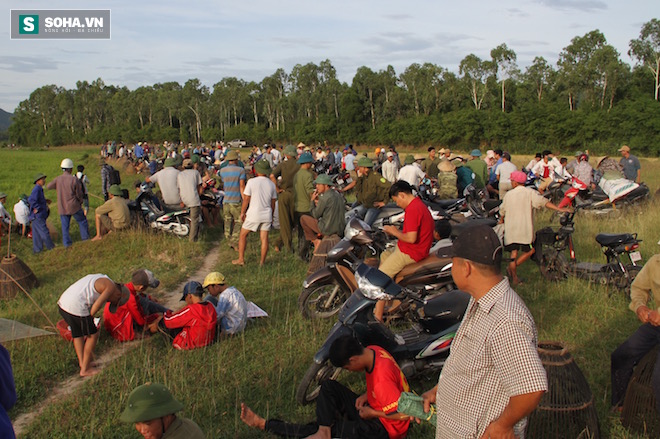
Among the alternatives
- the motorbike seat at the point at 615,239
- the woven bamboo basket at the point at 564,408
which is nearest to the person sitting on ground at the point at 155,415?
the woven bamboo basket at the point at 564,408

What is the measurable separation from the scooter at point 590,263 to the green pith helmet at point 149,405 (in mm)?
5376

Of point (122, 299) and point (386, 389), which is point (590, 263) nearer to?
point (386, 389)

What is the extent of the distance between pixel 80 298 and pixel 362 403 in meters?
2.87

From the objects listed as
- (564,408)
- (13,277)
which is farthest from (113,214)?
(564,408)

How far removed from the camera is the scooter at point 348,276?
5.77 m

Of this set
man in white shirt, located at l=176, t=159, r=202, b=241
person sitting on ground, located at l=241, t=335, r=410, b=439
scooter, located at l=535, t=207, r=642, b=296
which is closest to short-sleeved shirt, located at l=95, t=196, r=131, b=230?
man in white shirt, located at l=176, t=159, r=202, b=241

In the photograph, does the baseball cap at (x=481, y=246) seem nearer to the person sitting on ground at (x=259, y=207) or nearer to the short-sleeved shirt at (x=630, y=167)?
the person sitting on ground at (x=259, y=207)

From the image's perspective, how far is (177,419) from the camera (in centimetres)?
311

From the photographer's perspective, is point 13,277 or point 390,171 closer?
point 13,277

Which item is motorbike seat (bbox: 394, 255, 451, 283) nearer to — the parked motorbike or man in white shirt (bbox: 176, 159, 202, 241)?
man in white shirt (bbox: 176, 159, 202, 241)

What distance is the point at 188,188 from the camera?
10.6 m

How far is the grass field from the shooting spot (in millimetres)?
4273

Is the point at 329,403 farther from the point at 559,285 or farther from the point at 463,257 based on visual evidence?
the point at 559,285

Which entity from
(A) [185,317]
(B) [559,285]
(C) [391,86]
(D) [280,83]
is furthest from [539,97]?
(A) [185,317]
